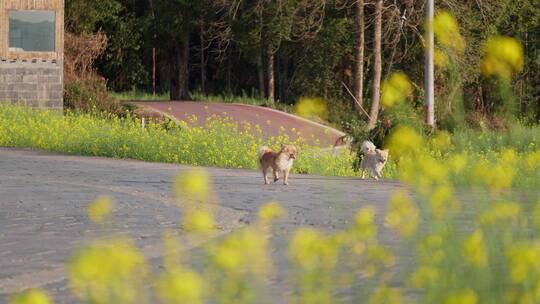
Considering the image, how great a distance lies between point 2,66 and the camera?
35281 millimetres

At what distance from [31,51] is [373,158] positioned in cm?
2103

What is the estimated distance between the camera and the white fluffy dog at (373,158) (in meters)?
16.4

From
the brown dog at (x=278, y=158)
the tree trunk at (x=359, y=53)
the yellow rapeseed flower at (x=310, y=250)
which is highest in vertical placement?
the tree trunk at (x=359, y=53)

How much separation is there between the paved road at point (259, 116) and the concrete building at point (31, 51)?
2.86m

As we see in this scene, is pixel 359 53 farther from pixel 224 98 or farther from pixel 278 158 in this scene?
pixel 278 158

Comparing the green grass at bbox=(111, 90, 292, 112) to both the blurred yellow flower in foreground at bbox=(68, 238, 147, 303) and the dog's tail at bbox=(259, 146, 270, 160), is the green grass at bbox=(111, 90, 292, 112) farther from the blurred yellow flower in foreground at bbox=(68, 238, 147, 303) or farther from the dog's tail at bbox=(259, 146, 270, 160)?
the blurred yellow flower in foreground at bbox=(68, 238, 147, 303)

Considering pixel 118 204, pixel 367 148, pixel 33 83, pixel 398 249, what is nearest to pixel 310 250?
pixel 398 249

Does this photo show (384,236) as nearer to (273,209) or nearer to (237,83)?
(273,209)

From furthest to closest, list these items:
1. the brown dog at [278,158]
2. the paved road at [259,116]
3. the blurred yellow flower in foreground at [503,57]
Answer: the paved road at [259,116], the brown dog at [278,158], the blurred yellow flower in foreground at [503,57]

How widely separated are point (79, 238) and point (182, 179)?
596 cm

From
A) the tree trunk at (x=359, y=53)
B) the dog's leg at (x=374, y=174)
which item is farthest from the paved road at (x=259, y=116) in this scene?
the dog's leg at (x=374, y=174)

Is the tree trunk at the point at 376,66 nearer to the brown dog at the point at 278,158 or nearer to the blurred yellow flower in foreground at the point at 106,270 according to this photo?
the brown dog at the point at 278,158

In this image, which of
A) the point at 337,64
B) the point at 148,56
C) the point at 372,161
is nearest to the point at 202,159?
the point at 372,161

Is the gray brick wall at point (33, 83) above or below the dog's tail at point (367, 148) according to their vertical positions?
above
